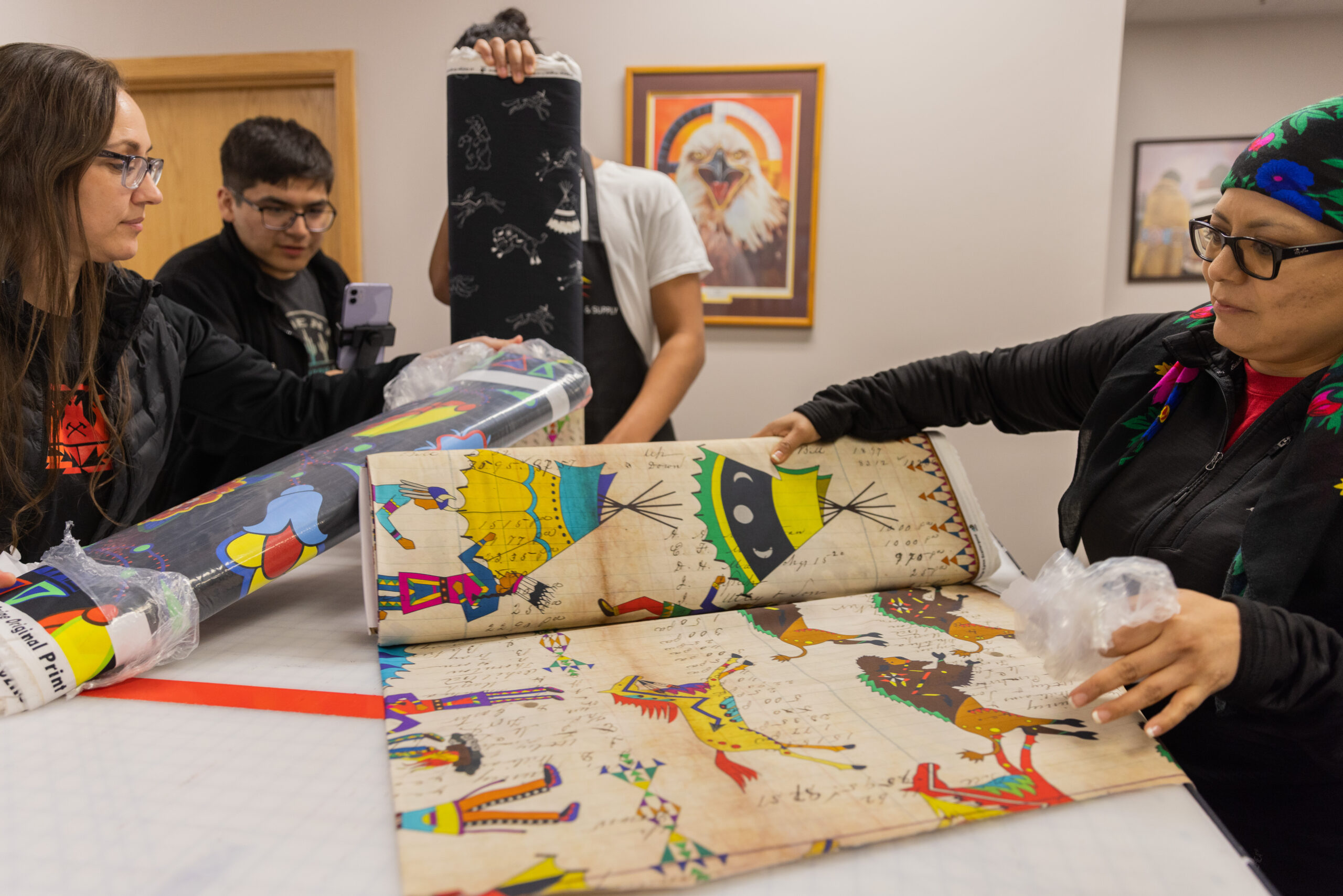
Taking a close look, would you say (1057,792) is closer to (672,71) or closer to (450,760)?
(450,760)

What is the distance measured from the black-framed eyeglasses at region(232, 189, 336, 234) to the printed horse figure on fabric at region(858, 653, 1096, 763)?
4.58ft

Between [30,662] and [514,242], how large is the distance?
72 cm

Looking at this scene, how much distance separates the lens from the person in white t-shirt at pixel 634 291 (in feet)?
4.60

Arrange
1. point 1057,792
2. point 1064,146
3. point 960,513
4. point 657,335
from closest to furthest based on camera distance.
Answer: point 1057,792 → point 960,513 → point 657,335 → point 1064,146

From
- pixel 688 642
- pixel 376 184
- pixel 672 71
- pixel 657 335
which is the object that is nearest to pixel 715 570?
pixel 688 642

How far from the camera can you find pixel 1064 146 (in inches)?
92.3

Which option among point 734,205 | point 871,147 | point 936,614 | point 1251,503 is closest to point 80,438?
point 936,614

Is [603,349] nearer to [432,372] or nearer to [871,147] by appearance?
[432,372]

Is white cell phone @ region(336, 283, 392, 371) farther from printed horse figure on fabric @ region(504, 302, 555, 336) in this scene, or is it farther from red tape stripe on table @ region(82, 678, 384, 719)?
red tape stripe on table @ region(82, 678, 384, 719)

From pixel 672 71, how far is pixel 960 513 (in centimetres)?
191

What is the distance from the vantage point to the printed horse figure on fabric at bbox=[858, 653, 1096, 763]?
0.58m

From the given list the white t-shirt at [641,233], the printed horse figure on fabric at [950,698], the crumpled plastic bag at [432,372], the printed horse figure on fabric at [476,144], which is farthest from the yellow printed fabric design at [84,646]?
the white t-shirt at [641,233]

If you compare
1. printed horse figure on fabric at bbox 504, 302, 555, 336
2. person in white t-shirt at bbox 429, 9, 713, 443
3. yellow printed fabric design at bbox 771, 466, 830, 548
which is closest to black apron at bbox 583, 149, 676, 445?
person in white t-shirt at bbox 429, 9, 713, 443

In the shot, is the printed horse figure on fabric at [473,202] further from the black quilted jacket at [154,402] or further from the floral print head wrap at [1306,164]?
the floral print head wrap at [1306,164]
